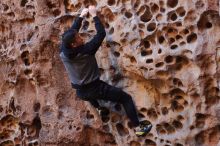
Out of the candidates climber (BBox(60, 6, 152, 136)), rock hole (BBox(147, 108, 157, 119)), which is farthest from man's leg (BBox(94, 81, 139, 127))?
rock hole (BBox(147, 108, 157, 119))

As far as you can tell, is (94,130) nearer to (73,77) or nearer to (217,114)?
(73,77)

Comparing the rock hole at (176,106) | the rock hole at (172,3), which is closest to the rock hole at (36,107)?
the rock hole at (176,106)

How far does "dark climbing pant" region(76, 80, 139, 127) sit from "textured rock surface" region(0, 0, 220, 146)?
13 centimetres

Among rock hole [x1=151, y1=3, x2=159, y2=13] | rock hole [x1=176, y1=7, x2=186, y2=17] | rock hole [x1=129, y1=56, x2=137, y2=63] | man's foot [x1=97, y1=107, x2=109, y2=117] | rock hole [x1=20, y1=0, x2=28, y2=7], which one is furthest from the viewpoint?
rock hole [x1=20, y1=0, x2=28, y2=7]

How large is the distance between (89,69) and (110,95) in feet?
0.77

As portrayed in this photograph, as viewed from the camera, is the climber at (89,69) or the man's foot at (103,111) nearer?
the climber at (89,69)

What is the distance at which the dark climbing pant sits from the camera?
11.2 ft

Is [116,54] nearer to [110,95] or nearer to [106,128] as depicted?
[110,95]

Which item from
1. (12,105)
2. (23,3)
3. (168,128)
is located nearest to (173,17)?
(168,128)

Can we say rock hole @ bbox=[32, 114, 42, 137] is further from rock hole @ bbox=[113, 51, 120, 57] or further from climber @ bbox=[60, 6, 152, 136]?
rock hole @ bbox=[113, 51, 120, 57]

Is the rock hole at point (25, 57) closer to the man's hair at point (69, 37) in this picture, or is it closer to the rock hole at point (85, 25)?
the rock hole at point (85, 25)

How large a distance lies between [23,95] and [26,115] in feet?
0.55

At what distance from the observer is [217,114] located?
3.30 m

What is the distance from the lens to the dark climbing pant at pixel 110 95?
3418mm
